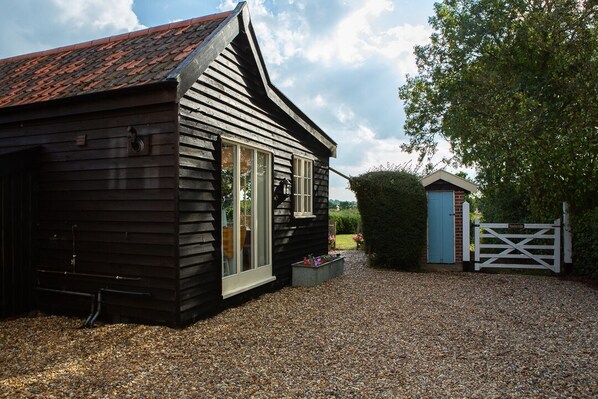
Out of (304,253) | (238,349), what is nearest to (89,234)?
(238,349)

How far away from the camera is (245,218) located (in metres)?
6.57

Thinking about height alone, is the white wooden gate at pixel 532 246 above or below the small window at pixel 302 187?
below

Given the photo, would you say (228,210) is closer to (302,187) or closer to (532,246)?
(302,187)

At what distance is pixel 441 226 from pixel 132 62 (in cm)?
835

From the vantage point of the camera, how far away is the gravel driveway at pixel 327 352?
11.2 feet

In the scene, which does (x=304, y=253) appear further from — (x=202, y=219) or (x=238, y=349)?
(x=238, y=349)

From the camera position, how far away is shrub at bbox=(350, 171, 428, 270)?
384 inches

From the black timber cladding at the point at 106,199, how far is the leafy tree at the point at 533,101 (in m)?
7.94

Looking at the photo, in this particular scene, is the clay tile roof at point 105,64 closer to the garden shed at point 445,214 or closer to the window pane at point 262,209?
the window pane at point 262,209

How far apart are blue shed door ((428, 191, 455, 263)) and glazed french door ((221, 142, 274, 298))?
5489mm

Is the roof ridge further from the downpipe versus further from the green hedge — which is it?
the green hedge

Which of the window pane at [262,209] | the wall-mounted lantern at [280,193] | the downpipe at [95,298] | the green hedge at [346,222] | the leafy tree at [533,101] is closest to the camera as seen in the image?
the downpipe at [95,298]

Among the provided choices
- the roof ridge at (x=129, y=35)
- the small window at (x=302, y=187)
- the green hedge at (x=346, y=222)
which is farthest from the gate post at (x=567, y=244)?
the green hedge at (x=346, y=222)

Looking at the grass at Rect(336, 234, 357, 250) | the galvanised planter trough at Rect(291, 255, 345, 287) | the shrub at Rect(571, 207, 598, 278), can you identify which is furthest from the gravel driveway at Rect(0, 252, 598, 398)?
the grass at Rect(336, 234, 357, 250)
